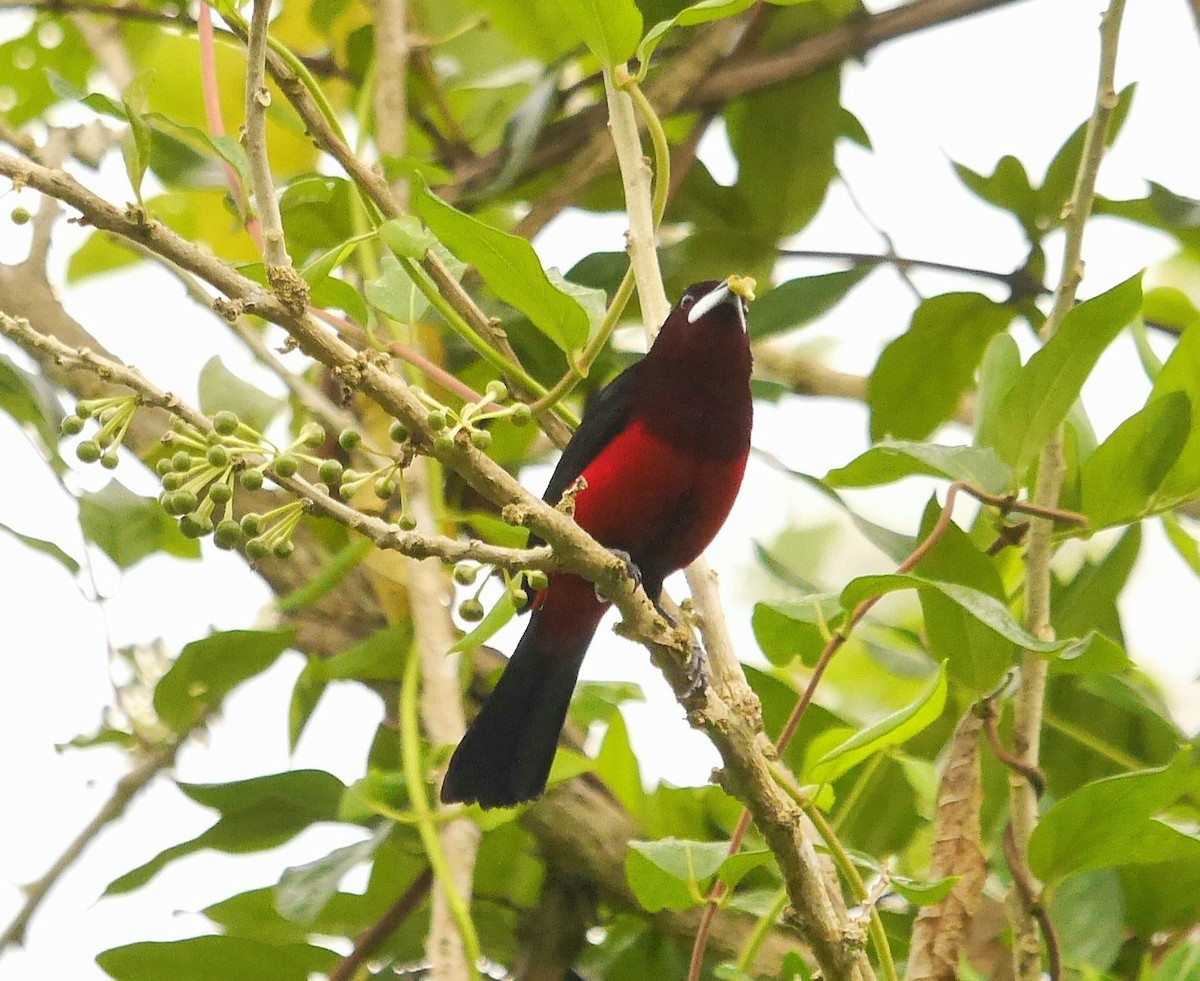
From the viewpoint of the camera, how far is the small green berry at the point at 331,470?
3.98ft

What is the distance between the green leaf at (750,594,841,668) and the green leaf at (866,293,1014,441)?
701 mm

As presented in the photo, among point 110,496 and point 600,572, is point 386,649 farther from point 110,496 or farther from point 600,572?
point 600,572

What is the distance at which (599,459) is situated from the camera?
2.33m

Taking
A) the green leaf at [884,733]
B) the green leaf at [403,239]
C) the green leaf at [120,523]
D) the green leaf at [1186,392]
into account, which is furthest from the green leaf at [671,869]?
the green leaf at [120,523]

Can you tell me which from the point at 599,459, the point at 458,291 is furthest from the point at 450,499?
the point at 458,291

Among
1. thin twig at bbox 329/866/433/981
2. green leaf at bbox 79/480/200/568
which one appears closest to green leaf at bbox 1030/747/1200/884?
thin twig at bbox 329/866/433/981

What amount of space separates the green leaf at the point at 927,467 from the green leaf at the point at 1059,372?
0.04 m

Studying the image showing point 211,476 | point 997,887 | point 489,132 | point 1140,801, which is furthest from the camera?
point 489,132

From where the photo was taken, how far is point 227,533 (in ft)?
Answer: 3.88

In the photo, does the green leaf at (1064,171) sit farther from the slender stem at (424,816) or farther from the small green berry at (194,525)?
the small green berry at (194,525)

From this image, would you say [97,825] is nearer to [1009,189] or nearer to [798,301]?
[798,301]

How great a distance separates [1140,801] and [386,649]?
110 centimetres

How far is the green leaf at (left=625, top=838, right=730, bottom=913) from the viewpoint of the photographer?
5.17 ft

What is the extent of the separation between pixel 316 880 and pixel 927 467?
1023 millimetres
